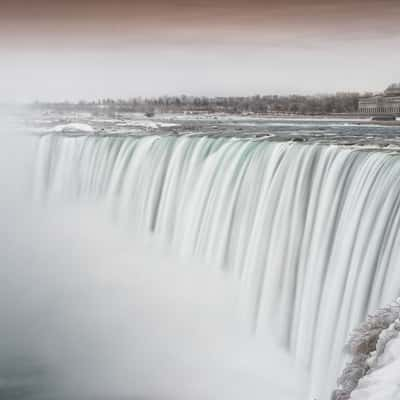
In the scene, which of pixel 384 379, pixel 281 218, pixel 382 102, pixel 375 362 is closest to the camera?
pixel 384 379

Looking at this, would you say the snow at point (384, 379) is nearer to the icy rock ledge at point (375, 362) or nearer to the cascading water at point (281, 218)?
the icy rock ledge at point (375, 362)

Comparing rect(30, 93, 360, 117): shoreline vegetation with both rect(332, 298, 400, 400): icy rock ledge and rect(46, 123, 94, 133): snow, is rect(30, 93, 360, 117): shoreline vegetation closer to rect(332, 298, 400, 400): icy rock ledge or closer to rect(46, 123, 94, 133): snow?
rect(46, 123, 94, 133): snow

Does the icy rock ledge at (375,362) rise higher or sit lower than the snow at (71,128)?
lower

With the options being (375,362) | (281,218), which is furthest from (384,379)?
(281,218)

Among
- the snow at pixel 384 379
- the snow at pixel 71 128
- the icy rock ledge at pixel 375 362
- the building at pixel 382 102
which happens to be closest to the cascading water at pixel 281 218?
the snow at pixel 71 128

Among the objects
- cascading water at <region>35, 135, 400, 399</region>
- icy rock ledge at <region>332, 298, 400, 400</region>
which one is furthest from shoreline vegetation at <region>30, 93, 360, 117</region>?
icy rock ledge at <region>332, 298, 400, 400</region>

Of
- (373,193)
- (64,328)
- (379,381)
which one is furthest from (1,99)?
(379,381)

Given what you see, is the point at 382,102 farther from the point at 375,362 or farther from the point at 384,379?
the point at 384,379
